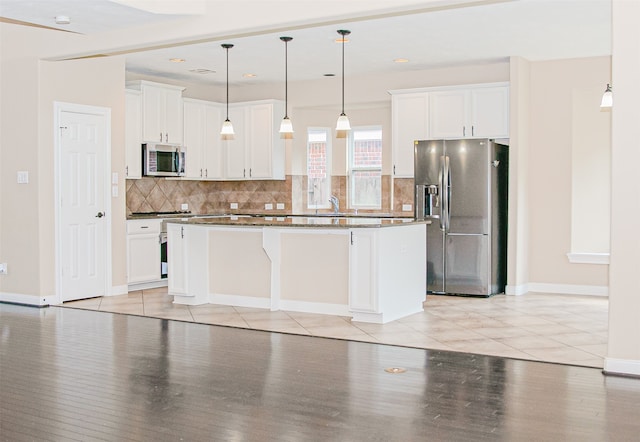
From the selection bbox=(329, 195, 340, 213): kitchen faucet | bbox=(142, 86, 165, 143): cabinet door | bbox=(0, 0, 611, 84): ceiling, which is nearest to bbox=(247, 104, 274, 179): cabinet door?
bbox=(0, 0, 611, 84): ceiling

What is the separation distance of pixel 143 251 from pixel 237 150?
232cm

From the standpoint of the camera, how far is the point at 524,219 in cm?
819

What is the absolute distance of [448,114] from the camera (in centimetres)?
838

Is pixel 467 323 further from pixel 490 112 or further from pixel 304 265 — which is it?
pixel 490 112

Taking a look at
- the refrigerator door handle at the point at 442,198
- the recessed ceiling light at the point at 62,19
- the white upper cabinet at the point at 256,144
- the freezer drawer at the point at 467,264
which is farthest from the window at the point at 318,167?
the recessed ceiling light at the point at 62,19

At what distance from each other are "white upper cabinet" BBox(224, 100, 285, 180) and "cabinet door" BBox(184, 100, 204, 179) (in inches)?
19.4

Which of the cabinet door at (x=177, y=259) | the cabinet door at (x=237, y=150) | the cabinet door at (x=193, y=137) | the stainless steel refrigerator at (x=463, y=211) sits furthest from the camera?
the cabinet door at (x=237, y=150)

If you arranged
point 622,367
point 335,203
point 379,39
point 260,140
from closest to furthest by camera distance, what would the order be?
point 622,367, point 379,39, point 260,140, point 335,203

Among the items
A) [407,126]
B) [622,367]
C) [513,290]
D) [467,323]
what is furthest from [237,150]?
[622,367]

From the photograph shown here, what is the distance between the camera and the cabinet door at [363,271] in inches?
238

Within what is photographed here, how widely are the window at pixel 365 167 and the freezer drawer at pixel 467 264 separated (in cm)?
207

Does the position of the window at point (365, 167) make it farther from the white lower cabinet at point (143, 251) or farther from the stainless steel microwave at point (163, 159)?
the white lower cabinet at point (143, 251)

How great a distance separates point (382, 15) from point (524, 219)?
3943 millimetres

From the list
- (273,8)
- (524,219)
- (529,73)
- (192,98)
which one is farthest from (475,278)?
(192,98)
